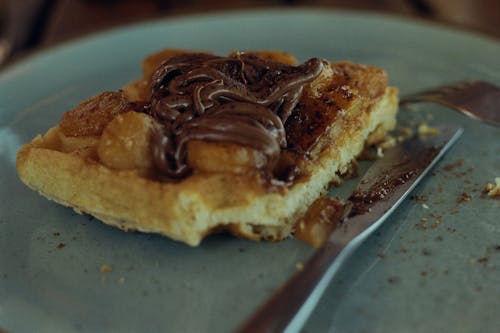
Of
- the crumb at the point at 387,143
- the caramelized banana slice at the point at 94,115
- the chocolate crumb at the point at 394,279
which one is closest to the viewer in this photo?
the chocolate crumb at the point at 394,279

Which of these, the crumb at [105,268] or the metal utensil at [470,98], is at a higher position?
the metal utensil at [470,98]

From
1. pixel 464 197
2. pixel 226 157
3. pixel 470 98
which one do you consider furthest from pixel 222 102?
pixel 470 98

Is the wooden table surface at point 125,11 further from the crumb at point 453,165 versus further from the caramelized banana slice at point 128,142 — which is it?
the caramelized banana slice at point 128,142

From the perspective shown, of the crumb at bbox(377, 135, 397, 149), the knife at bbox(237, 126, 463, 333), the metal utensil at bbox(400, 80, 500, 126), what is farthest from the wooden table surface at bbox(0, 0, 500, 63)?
the knife at bbox(237, 126, 463, 333)

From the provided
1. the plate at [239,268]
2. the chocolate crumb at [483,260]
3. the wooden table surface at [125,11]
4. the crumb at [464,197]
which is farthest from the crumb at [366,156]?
the wooden table surface at [125,11]

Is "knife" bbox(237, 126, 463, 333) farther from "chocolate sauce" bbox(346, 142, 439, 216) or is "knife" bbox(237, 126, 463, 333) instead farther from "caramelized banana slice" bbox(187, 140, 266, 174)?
"caramelized banana slice" bbox(187, 140, 266, 174)

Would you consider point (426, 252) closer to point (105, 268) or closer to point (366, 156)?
point (366, 156)

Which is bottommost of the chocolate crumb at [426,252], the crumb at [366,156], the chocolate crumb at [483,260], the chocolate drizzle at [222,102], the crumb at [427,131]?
the chocolate crumb at [426,252]

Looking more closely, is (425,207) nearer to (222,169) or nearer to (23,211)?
(222,169)
